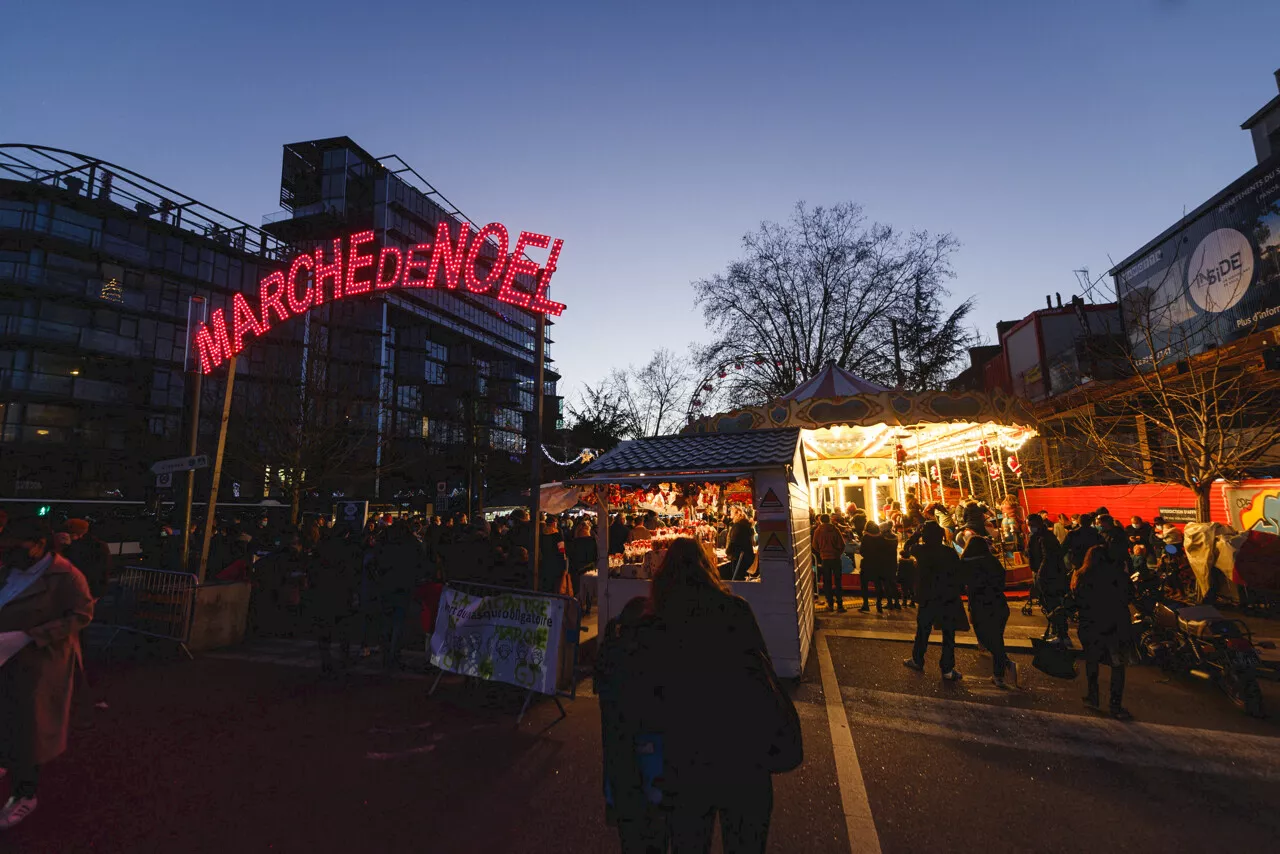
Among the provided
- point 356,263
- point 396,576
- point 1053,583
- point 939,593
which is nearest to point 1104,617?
point 939,593

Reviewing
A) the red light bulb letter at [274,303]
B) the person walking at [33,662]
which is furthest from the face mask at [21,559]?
the red light bulb letter at [274,303]

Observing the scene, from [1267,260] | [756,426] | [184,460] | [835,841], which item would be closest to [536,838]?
[835,841]

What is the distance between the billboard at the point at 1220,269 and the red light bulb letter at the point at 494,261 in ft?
46.1

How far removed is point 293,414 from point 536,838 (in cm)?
1970

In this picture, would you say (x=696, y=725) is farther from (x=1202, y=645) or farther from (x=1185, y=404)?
(x=1185, y=404)

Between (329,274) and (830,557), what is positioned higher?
(329,274)

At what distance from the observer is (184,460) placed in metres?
9.09

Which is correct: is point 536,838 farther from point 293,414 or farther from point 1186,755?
point 293,414

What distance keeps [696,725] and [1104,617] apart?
5.65 metres

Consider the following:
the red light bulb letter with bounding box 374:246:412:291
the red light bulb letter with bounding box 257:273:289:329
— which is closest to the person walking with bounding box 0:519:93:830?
the red light bulb letter with bounding box 374:246:412:291

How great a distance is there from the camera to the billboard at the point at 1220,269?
14.3 metres

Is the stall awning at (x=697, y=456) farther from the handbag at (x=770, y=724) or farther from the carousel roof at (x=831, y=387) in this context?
the handbag at (x=770, y=724)

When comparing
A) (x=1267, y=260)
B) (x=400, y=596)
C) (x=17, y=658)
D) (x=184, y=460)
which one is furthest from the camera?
(x=1267, y=260)

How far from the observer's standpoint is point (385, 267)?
422 inches
